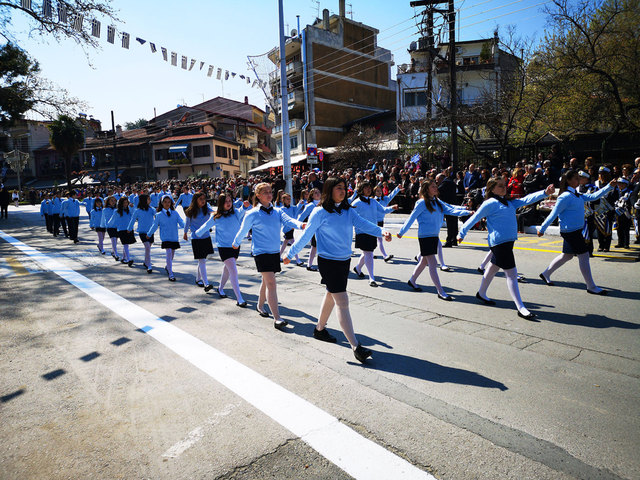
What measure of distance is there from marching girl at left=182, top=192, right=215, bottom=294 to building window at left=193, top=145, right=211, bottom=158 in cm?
4502

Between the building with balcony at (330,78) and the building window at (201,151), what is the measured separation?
1037cm

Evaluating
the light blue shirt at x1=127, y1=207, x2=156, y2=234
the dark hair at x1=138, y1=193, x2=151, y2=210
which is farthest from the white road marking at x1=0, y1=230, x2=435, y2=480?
the dark hair at x1=138, y1=193, x2=151, y2=210

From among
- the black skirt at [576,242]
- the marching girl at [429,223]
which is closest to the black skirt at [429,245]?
the marching girl at [429,223]

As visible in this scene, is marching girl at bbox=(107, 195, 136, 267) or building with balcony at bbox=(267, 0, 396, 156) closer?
marching girl at bbox=(107, 195, 136, 267)

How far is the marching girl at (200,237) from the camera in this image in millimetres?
7684

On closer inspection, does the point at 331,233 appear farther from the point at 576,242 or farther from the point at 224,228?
the point at 576,242

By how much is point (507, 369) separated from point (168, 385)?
10.4 ft

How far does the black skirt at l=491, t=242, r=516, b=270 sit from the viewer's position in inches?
218

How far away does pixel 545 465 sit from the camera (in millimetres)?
2584

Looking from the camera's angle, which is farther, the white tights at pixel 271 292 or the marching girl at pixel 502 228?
the marching girl at pixel 502 228

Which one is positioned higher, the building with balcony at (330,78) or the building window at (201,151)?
the building with balcony at (330,78)

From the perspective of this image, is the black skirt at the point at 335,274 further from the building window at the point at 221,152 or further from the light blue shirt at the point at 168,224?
the building window at the point at 221,152

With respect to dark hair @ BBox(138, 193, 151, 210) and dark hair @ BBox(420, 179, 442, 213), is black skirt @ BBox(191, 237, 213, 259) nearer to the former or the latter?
dark hair @ BBox(138, 193, 151, 210)

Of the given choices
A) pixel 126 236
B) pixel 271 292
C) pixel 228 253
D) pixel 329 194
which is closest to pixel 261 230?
pixel 271 292
